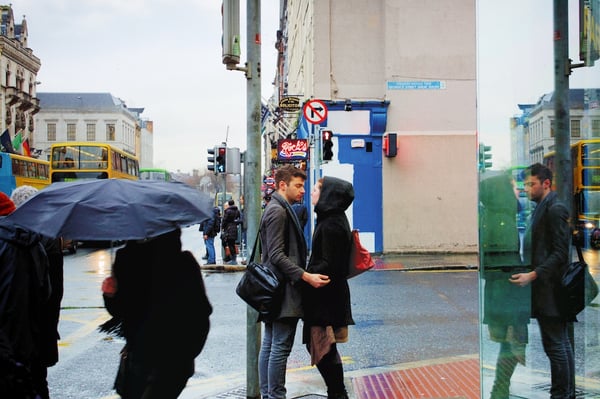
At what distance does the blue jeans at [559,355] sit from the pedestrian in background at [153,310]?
89.9 inches

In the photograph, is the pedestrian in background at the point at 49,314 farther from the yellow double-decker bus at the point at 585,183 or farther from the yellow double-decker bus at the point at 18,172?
the yellow double-decker bus at the point at 18,172

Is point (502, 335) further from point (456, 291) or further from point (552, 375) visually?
point (456, 291)

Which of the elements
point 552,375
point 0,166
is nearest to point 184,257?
point 552,375

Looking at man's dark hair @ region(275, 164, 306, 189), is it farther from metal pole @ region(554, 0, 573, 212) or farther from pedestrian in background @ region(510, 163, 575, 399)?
metal pole @ region(554, 0, 573, 212)

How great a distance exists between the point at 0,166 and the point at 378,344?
2112 centimetres

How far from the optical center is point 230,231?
17297 mm

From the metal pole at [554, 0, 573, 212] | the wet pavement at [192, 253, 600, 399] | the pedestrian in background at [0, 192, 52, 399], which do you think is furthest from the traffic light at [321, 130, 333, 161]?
the pedestrian in background at [0, 192, 52, 399]

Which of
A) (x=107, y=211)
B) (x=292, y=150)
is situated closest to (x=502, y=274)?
(x=107, y=211)

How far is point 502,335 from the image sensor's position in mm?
4023

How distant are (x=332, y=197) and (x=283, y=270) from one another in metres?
0.69

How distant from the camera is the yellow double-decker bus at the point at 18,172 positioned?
2380 centimetres

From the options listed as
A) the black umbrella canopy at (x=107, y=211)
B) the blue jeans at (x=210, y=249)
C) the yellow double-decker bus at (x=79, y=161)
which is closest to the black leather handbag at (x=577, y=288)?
the black umbrella canopy at (x=107, y=211)

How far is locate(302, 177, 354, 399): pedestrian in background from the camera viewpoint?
180 inches

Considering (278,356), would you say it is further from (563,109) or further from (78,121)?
(78,121)
